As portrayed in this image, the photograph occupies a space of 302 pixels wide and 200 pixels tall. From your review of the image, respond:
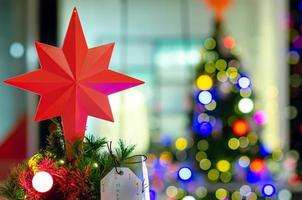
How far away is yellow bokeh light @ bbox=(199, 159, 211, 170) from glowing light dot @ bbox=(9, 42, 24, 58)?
7.34ft

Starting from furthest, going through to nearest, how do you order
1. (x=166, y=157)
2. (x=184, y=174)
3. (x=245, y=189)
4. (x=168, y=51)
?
(x=168, y=51) < (x=166, y=157) < (x=184, y=174) < (x=245, y=189)

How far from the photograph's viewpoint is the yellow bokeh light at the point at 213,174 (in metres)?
3.90

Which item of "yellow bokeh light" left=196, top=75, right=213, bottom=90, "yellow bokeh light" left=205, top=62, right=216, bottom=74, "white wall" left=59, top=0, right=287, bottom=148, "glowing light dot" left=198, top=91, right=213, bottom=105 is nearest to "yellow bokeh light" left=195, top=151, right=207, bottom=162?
"glowing light dot" left=198, top=91, right=213, bottom=105

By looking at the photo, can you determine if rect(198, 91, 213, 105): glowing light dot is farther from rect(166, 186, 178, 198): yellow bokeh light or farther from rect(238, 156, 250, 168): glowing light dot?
rect(166, 186, 178, 198): yellow bokeh light

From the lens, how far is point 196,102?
13.3 ft

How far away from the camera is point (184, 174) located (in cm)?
370

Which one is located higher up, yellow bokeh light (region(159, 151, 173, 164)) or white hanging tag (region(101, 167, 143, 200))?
white hanging tag (region(101, 167, 143, 200))

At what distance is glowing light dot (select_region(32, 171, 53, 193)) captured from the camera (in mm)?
977

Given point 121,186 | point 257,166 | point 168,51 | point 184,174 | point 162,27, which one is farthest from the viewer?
point 168,51

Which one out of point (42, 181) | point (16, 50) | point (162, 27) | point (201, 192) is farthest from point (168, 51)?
point (42, 181)

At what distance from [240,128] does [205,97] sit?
0.36 m

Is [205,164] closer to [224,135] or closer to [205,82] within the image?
[224,135]

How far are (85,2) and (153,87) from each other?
1.47 meters

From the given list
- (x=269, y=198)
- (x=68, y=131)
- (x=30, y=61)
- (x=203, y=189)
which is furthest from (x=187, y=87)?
(x=68, y=131)
